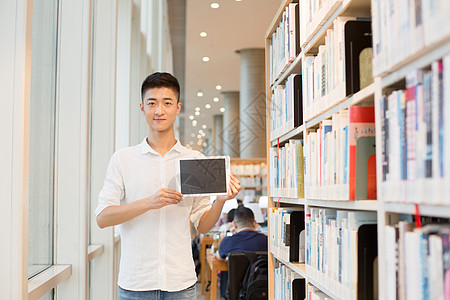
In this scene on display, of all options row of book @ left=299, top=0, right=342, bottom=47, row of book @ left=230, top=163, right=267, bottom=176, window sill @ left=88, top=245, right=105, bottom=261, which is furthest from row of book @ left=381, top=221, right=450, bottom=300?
row of book @ left=230, top=163, right=267, bottom=176

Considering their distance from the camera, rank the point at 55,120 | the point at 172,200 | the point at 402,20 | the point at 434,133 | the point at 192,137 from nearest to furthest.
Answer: the point at 434,133 → the point at 402,20 → the point at 172,200 → the point at 55,120 → the point at 192,137

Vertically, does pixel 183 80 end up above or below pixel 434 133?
above

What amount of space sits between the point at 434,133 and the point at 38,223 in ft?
6.61

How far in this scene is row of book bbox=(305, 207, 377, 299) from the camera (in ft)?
5.17

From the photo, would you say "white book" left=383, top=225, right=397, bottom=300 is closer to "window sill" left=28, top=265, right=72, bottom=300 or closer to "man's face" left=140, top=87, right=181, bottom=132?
"man's face" left=140, top=87, right=181, bottom=132

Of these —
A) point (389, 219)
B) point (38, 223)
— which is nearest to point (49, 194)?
point (38, 223)

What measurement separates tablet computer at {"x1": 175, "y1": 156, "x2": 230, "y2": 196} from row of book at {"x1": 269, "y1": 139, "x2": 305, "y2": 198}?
468 millimetres

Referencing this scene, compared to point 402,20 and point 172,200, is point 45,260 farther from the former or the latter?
point 402,20

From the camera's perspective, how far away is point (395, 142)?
1.28 meters

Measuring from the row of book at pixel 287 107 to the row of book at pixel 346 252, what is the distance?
0.71 meters

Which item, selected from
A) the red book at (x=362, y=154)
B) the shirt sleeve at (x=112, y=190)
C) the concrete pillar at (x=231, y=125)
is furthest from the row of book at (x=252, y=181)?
the red book at (x=362, y=154)

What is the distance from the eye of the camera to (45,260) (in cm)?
249

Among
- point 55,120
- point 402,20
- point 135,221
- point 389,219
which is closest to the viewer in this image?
point 402,20

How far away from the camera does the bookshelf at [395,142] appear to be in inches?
42.8
